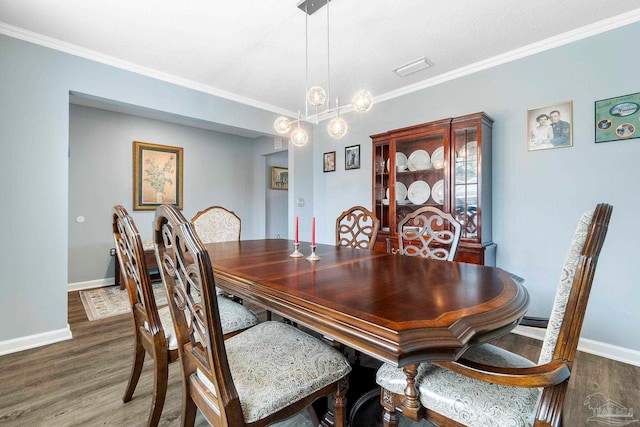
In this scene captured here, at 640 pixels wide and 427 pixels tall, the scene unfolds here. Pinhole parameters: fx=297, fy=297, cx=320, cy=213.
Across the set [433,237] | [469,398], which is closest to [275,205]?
[433,237]

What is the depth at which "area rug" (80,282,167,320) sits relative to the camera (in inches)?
120

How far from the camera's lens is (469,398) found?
3.02 feet

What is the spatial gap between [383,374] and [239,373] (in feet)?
1.69

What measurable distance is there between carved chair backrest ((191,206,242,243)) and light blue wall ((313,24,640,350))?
2379 millimetres

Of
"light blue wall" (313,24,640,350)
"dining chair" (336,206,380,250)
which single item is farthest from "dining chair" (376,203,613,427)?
"light blue wall" (313,24,640,350)

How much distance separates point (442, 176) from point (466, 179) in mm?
243

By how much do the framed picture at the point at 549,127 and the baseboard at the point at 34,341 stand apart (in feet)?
14.0

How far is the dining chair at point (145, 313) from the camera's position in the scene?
126 centimetres

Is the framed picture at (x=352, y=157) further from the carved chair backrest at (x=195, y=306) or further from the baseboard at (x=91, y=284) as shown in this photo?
the baseboard at (x=91, y=284)

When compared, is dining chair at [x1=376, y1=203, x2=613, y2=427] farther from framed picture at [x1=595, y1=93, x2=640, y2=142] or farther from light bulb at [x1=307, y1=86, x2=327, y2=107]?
framed picture at [x1=595, y1=93, x2=640, y2=142]

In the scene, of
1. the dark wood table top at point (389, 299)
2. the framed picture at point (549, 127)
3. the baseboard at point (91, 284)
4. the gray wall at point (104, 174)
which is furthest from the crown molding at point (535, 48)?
the baseboard at point (91, 284)

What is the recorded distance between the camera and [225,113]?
3.53 m

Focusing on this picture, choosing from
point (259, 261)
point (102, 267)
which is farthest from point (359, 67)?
point (102, 267)

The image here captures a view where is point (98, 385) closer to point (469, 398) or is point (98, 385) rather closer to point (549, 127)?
point (469, 398)
